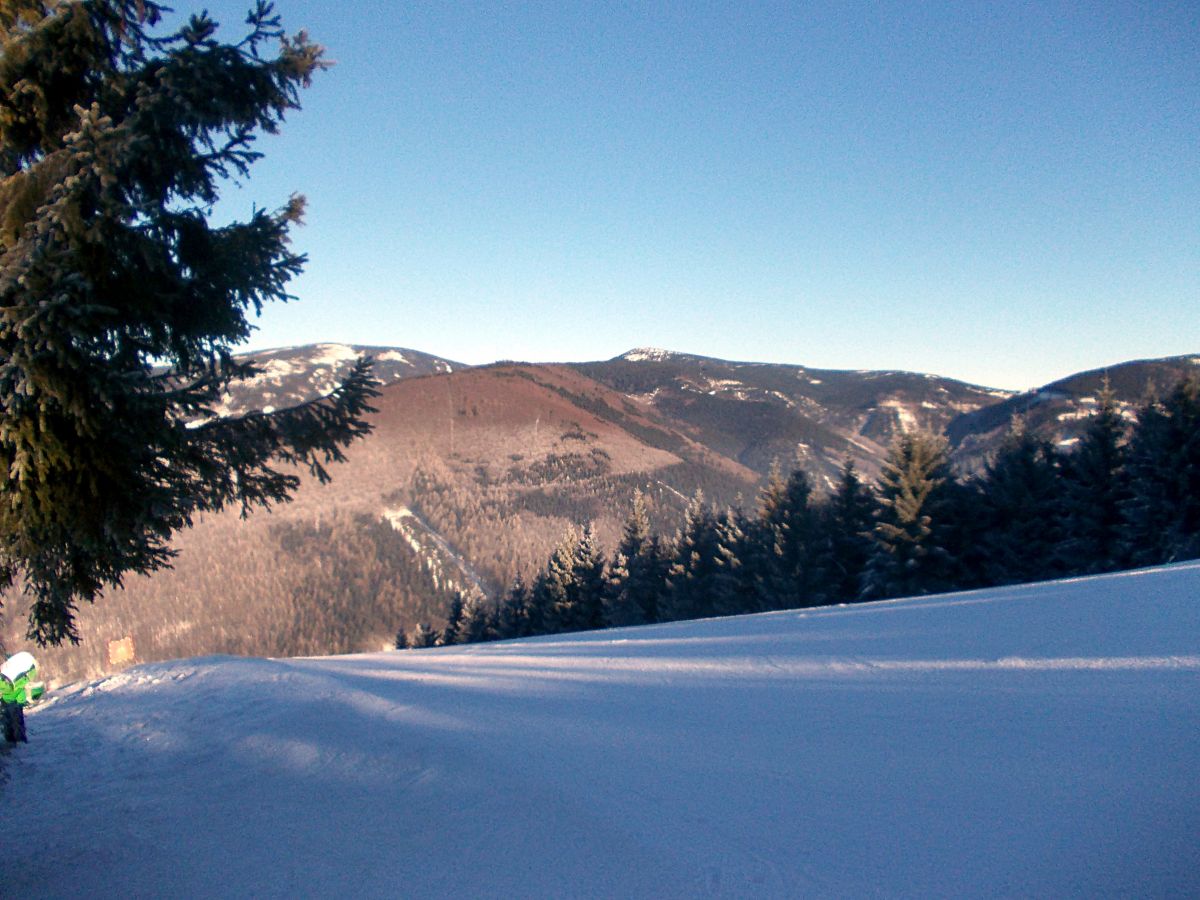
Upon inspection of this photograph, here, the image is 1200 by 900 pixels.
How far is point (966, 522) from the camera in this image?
79.2 ft

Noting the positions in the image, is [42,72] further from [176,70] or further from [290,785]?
[290,785]

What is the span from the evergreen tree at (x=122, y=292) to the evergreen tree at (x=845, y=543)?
23.1 meters

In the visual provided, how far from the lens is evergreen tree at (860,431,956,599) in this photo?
75.0 ft

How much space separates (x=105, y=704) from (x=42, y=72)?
5.22 m

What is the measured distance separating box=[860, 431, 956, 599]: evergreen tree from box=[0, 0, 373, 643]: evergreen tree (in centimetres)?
2114

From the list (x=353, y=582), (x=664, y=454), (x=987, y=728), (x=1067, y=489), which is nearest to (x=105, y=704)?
(x=987, y=728)

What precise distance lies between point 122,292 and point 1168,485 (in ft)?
82.6

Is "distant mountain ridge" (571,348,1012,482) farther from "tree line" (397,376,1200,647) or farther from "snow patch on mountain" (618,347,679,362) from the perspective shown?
"tree line" (397,376,1200,647)

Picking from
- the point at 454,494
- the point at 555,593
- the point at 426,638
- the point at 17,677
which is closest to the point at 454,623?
the point at 426,638

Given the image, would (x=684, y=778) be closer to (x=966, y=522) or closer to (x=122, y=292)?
(x=122, y=292)

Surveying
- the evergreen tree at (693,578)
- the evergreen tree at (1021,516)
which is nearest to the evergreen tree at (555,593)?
the evergreen tree at (693,578)

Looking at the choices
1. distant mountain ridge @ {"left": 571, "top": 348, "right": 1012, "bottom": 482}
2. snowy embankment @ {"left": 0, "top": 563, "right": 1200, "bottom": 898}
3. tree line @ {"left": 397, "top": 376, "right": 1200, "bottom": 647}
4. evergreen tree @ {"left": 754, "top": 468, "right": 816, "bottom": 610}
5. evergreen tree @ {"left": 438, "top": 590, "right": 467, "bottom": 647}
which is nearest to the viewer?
snowy embankment @ {"left": 0, "top": 563, "right": 1200, "bottom": 898}

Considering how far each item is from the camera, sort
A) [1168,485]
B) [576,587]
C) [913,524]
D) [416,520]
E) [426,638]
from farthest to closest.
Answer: [416,520] → [426,638] → [576,587] → [913,524] → [1168,485]

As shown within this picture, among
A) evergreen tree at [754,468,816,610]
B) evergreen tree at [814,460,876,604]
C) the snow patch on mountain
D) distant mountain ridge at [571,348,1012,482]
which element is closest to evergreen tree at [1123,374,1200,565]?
evergreen tree at [814,460,876,604]
